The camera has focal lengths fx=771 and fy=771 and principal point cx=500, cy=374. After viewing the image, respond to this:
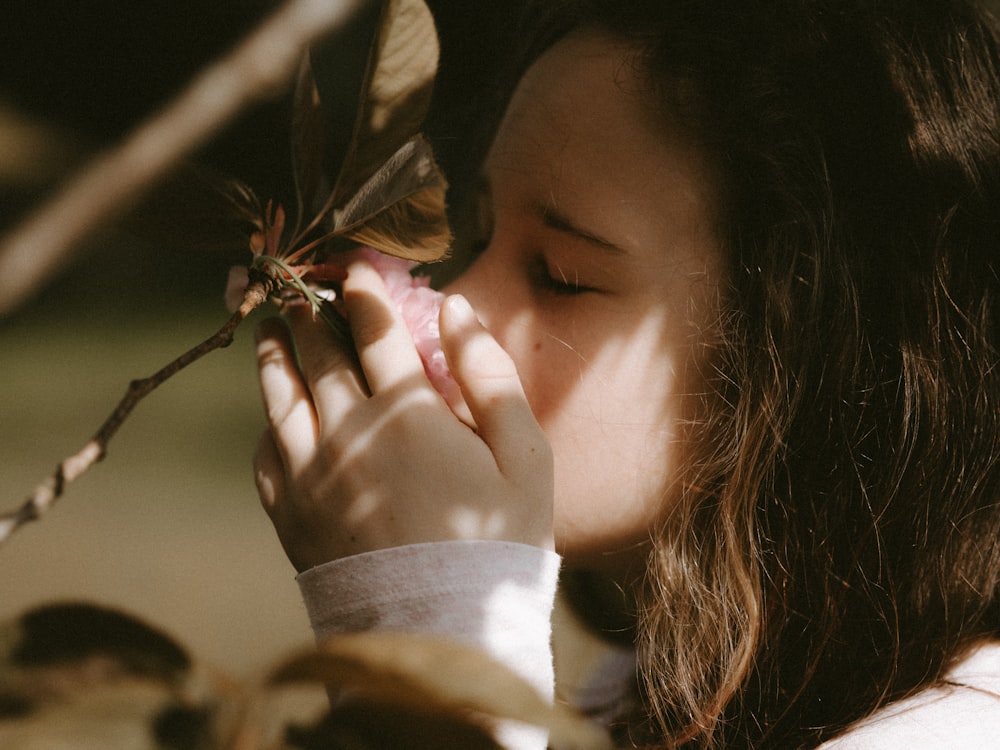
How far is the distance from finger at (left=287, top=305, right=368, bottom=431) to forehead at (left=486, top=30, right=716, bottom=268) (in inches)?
11.3

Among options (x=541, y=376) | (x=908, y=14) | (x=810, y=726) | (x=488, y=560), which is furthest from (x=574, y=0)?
(x=810, y=726)

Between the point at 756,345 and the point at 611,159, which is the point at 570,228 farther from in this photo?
the point at 756,345

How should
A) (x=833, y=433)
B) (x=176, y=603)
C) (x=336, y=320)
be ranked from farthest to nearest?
(x=176, y=603) → (x=833, y=433) → (x=336, y=320)

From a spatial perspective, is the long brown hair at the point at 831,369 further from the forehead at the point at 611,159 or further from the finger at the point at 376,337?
the finger at the point at 376,337

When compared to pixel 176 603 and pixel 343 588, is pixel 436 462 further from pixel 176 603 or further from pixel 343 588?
pixel 176 603

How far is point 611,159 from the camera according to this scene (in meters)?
0.89

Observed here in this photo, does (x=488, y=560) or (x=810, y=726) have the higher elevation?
(x=488, y=560)

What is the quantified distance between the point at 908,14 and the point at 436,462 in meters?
0.83

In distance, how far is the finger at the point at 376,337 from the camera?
807 millimetres

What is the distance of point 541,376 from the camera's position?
90cm

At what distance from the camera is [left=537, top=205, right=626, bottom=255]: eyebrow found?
34.4 inches

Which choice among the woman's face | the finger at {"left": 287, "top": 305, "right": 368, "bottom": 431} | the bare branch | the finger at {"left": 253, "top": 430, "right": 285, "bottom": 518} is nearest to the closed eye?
the woman's face

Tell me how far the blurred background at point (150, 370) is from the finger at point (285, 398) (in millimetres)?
193

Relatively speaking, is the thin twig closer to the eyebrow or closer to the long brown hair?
the eyebrow
